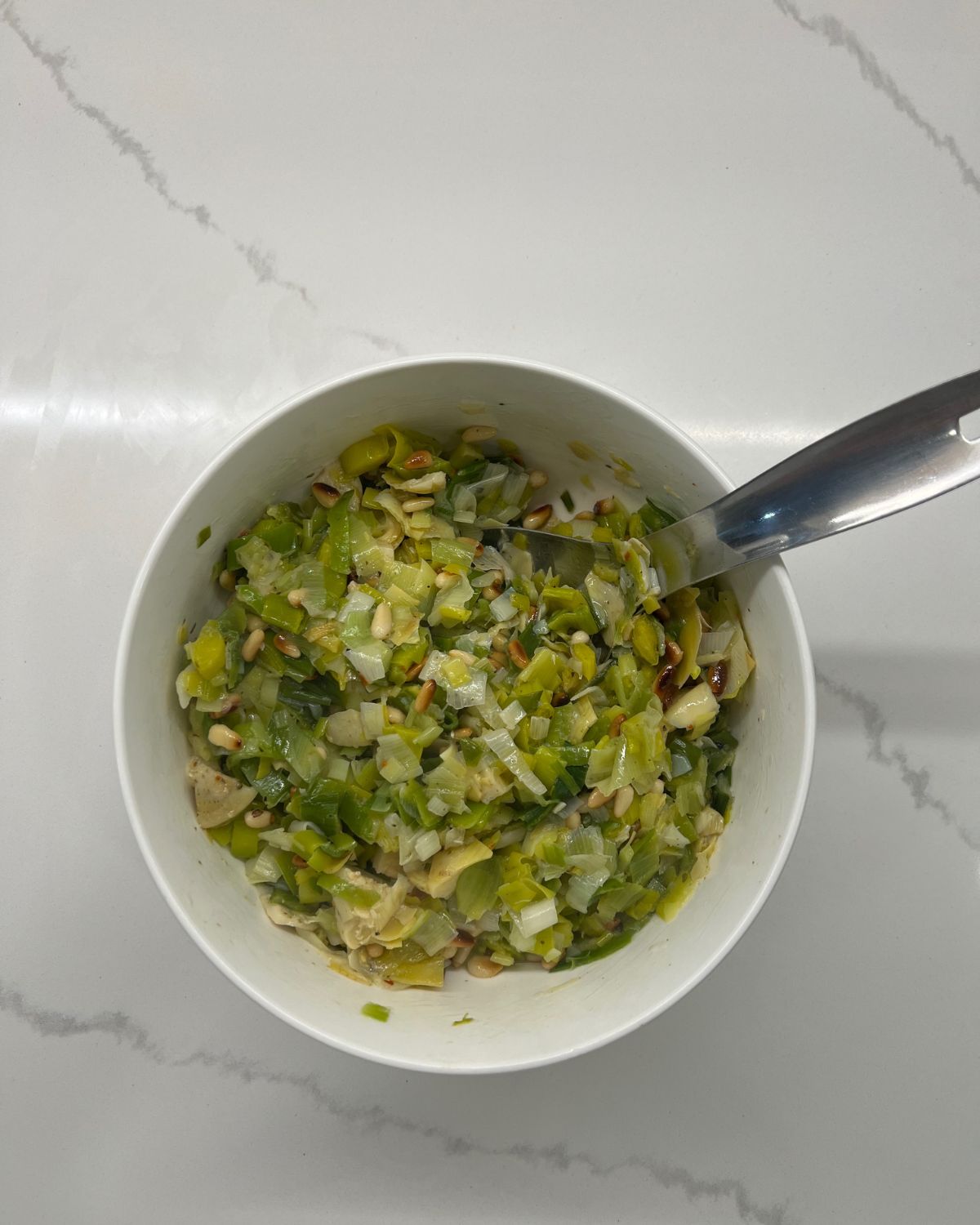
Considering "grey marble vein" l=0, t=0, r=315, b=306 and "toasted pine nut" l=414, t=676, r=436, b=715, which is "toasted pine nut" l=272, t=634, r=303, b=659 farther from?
"grey marble vein" l=0, t=0, r=315, b=306

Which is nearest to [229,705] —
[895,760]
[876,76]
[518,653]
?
[518,653]

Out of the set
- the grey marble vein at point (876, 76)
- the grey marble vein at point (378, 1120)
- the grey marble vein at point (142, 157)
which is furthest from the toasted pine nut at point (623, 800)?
the grey marble vein at point (876, 76)

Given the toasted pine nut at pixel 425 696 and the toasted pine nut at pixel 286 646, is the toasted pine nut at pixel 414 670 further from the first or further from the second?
the toasted pine nut at pixel 286 646

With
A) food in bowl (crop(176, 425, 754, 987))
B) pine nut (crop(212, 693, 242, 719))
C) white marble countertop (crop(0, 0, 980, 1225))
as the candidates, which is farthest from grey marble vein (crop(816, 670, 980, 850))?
pine nut (crop(212, 693, 242, 719))

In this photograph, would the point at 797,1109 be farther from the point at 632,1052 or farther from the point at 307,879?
the point at 307,879

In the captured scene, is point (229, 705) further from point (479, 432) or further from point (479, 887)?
point (479, 432)
